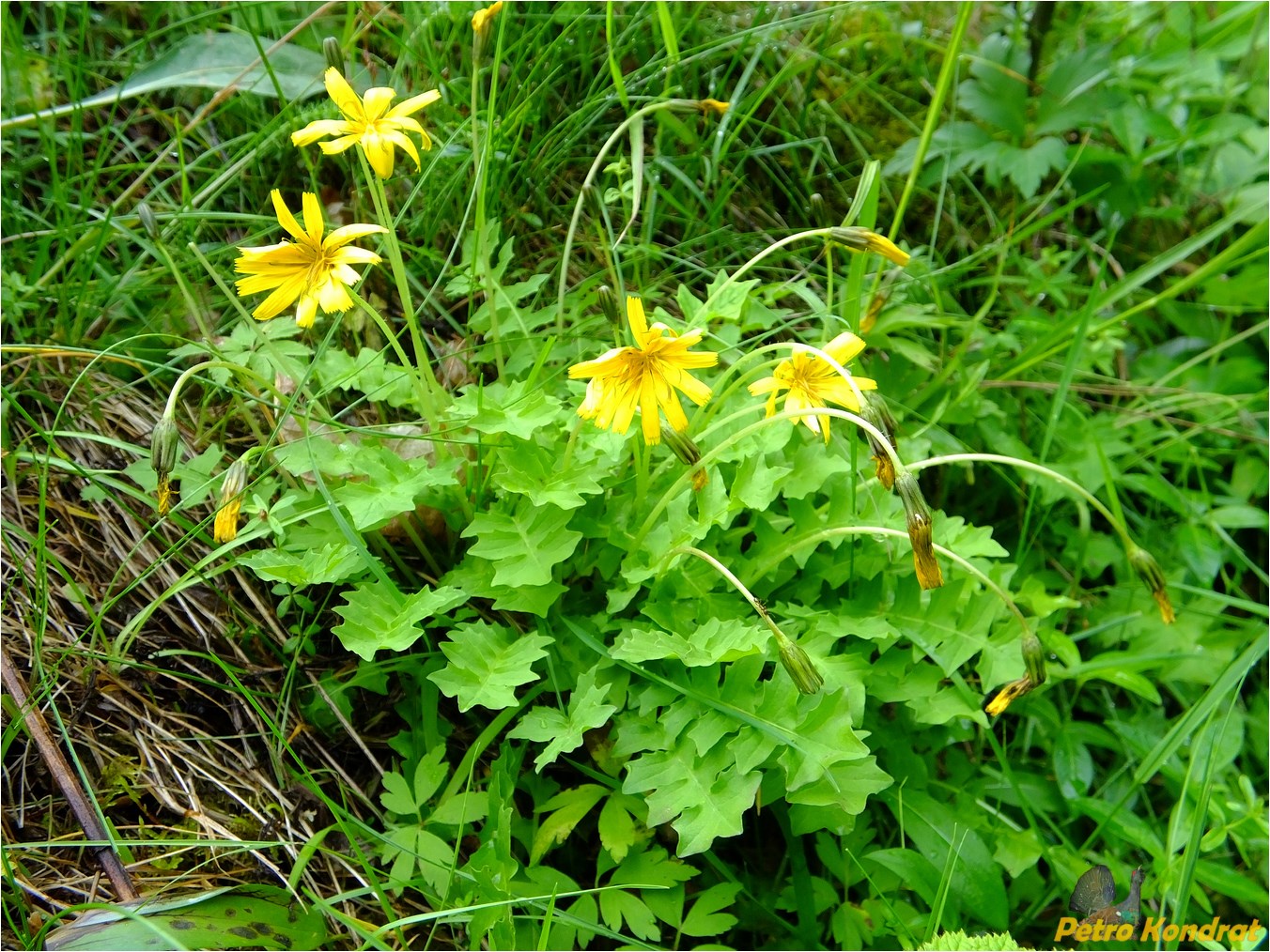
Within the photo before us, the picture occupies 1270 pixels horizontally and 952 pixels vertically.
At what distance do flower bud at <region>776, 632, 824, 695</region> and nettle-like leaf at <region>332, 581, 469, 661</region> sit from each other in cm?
48

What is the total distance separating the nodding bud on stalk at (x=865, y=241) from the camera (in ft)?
5.02

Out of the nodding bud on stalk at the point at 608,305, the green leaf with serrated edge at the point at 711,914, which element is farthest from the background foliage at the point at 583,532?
the nodding bud on stalk at the point at 608,305

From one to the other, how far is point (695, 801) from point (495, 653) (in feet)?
1.20

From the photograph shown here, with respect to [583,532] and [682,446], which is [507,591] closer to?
[583,532]

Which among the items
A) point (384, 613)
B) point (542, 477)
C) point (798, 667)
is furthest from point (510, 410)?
point (798, 667)

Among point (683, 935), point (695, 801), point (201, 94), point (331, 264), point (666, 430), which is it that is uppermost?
point (201, 94)

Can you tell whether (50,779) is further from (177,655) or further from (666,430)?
(666,430)

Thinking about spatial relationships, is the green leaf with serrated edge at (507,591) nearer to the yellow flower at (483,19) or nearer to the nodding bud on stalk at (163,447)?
the nodding bud on stalk at (163,447)

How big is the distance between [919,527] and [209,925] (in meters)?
1.08

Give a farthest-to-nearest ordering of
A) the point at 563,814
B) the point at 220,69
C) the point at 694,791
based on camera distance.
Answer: the point at 220,69
the point at 563,814
the point at 694,791

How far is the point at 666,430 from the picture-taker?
139 cm

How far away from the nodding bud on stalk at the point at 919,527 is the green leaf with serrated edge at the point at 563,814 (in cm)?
60

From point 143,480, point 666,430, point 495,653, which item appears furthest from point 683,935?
point 143,480

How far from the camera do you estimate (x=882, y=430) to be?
4.62ft
